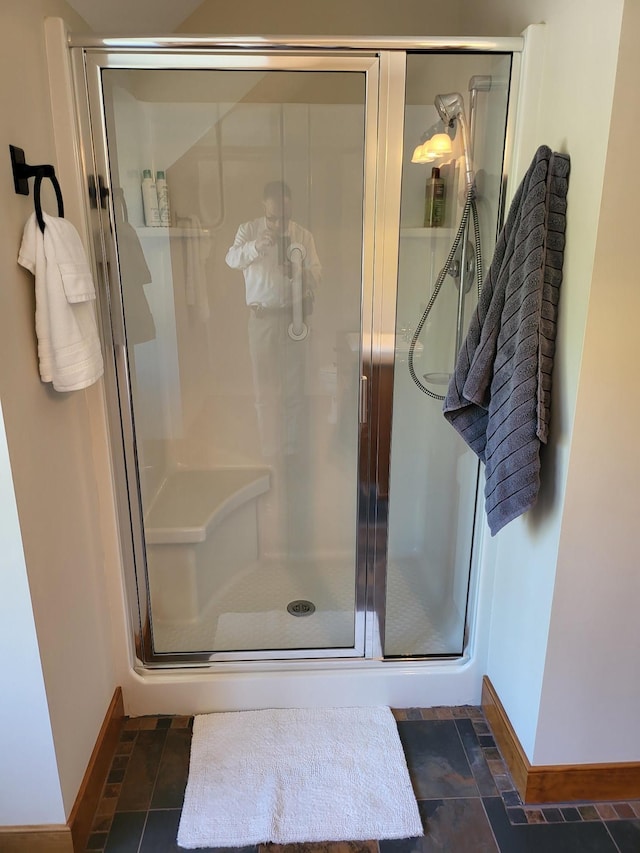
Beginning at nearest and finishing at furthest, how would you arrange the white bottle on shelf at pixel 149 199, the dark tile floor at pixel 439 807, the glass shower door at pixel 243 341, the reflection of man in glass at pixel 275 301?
the dark tile floor at pixel 439 807 → the glass shower door at pixel 243 341 → the white bottle on shelf at pixel 149 199 → the reflection of man in glass at pixel 275 301

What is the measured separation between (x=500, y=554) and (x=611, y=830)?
778 millimetres

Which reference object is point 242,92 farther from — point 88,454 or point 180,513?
point 180,513

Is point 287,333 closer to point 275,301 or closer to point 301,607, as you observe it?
point 275,301

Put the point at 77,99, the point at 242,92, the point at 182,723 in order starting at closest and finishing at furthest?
the point at 77,99 < the point at 242,92 < the point at 182,723

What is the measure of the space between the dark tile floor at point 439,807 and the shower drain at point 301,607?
51cm

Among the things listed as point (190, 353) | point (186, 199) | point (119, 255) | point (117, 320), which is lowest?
point (190, 353)

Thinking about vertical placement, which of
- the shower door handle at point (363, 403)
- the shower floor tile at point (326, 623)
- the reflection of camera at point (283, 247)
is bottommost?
the shower floor tile at point (326, 623)

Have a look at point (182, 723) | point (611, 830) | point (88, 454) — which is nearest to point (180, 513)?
point (88, 454)

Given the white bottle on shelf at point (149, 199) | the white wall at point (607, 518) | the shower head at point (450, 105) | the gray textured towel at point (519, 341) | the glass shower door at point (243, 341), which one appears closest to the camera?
the white wall at point (607, 518)

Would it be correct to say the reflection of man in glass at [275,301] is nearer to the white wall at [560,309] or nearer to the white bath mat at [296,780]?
the white wall at [560,309]

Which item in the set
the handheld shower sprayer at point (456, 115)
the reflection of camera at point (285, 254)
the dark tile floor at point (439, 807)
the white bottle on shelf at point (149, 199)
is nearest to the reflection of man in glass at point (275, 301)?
the reflection of camera at point (285, 254)

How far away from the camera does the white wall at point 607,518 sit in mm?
1243

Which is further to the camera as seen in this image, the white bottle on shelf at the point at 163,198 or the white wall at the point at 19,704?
the white bottle on shelf at the point at 163,198

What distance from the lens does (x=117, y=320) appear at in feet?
5.64
